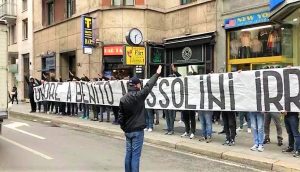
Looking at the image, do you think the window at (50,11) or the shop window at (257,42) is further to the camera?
the window at (50,11)

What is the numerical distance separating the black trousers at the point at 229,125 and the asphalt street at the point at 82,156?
4.47 ft

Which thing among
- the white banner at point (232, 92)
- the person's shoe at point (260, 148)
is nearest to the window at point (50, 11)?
the white banner at point (232, 92)

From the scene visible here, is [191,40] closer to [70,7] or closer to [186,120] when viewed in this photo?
[186,120]

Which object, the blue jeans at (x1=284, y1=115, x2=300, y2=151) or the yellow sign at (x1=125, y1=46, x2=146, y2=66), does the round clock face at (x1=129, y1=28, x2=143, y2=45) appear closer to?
the yellow sign at (x1=125, y1=46, x2=146, y2=66)

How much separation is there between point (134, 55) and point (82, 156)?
7.27m

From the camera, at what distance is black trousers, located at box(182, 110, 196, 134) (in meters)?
11.9

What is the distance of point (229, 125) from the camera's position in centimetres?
1079

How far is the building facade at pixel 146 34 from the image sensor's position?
19734 mm

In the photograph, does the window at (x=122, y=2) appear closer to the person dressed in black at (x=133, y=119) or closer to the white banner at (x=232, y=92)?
the white banner at (x=232, y=92)

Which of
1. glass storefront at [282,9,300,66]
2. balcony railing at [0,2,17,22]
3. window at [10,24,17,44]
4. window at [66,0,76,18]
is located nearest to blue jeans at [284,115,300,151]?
glass storefront at [282,9,300,66]

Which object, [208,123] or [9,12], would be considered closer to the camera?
[208,123]

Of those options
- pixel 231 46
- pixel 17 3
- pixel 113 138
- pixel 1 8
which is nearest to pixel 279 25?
pixel 231 46

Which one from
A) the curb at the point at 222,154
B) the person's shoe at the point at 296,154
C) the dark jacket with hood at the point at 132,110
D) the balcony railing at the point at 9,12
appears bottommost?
the curb at the point at 222,154

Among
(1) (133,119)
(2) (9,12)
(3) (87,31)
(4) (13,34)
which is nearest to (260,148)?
(1) (133,119)
